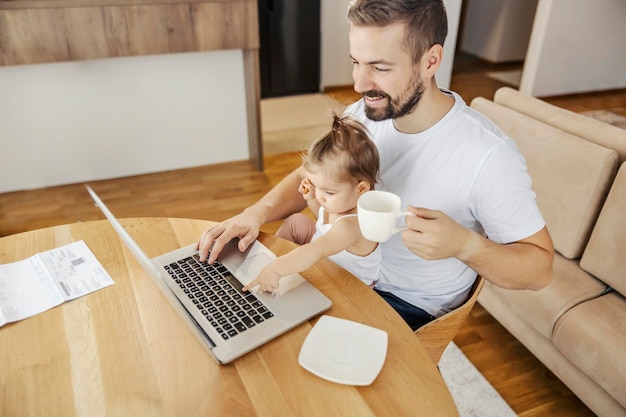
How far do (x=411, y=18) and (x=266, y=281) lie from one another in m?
0.69

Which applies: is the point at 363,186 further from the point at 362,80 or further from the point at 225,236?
the point at 225,236

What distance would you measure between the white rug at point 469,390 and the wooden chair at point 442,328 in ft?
1.84

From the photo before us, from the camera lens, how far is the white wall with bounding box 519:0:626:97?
185 inches

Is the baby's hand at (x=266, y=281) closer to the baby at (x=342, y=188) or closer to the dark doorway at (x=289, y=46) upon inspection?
the baby at (x=342, y=188)

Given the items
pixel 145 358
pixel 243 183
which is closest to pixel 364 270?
pixel 145 358

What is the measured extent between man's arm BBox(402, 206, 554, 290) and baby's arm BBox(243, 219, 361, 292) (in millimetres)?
212

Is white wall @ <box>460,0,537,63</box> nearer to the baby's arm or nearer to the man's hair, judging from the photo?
the man's hair

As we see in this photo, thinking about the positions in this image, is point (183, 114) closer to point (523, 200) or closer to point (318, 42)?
point (318, 42)

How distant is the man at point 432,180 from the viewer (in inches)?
42.5

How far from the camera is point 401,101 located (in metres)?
1.20

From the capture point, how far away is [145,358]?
0.91 meters

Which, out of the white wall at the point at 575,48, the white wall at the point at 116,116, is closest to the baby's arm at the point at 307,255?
the white wall at the point at 116,116

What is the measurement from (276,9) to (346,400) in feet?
13.7

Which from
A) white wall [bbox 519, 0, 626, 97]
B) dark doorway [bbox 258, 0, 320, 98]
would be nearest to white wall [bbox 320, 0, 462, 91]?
dark doorway [bbox 258, 0, 320, 98]
